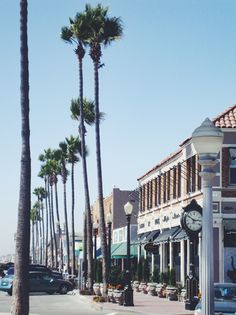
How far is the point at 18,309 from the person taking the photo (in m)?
17.2

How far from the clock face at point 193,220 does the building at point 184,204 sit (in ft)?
33.0

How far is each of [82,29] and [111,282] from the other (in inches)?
588

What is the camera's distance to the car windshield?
1898 cm

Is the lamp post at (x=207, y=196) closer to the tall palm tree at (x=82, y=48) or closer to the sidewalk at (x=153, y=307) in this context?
the sidewalk at (x=153, y=307)

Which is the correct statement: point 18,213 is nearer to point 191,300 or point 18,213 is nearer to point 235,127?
point 191,300

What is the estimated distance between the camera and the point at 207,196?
37.3ft

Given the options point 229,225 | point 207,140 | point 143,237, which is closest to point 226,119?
point 229,225

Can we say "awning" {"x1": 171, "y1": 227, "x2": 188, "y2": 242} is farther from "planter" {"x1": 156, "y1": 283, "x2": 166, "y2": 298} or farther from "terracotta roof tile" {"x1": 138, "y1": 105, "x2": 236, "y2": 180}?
"terracotta roof tile" {"x1": 138, "y1": 105, "x2": 236, "y2": 180}

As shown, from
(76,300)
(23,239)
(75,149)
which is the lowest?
(76,300)

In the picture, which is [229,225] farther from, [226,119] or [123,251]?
[123,251]

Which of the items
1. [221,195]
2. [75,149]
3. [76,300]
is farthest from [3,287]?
[75,149]

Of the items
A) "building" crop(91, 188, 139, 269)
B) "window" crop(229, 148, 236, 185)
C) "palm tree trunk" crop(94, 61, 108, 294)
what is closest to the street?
"palm tree trunk" crop(94, 61, 108, 294)

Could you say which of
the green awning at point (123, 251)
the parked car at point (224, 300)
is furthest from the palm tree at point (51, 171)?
the parked car at point (224, 300)

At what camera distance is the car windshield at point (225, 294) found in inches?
747
